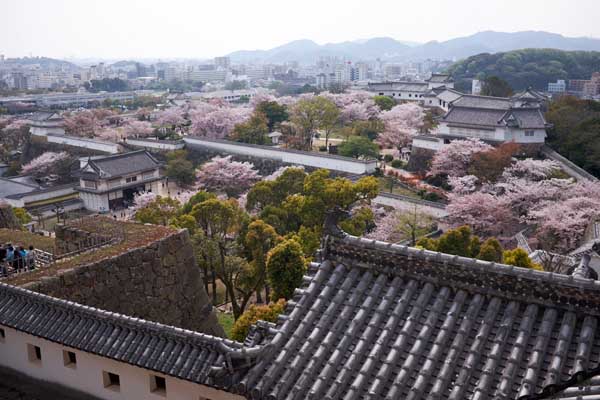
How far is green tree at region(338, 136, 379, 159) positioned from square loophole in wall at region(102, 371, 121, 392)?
32180 mm

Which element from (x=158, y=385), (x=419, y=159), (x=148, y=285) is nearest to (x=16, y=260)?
(x=148, y=285)

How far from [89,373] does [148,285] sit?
400cm

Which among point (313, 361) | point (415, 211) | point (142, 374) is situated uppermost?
point (313, 361)

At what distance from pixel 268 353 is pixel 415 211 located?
21.5 m

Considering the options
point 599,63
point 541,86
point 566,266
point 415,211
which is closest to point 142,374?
point 566,266

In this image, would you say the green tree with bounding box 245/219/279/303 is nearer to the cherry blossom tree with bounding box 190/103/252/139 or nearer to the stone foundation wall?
the stone foundation wall

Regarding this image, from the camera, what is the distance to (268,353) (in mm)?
5285

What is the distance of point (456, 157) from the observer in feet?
109

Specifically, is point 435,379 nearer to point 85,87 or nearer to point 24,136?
point 24,136

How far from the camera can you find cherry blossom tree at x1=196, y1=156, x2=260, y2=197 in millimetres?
36250

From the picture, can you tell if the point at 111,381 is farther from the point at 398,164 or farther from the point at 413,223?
the point at 398,164

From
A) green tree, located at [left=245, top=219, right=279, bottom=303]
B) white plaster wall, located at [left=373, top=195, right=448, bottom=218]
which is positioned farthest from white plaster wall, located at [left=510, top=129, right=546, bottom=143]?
green tree, located at [left=245, top=219, right=279, bottom=303]

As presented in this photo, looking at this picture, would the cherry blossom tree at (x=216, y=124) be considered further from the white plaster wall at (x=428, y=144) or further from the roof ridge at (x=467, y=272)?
the roof ridge at (x=467, y=272)

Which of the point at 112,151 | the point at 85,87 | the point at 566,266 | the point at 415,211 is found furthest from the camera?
the point at 85,87
